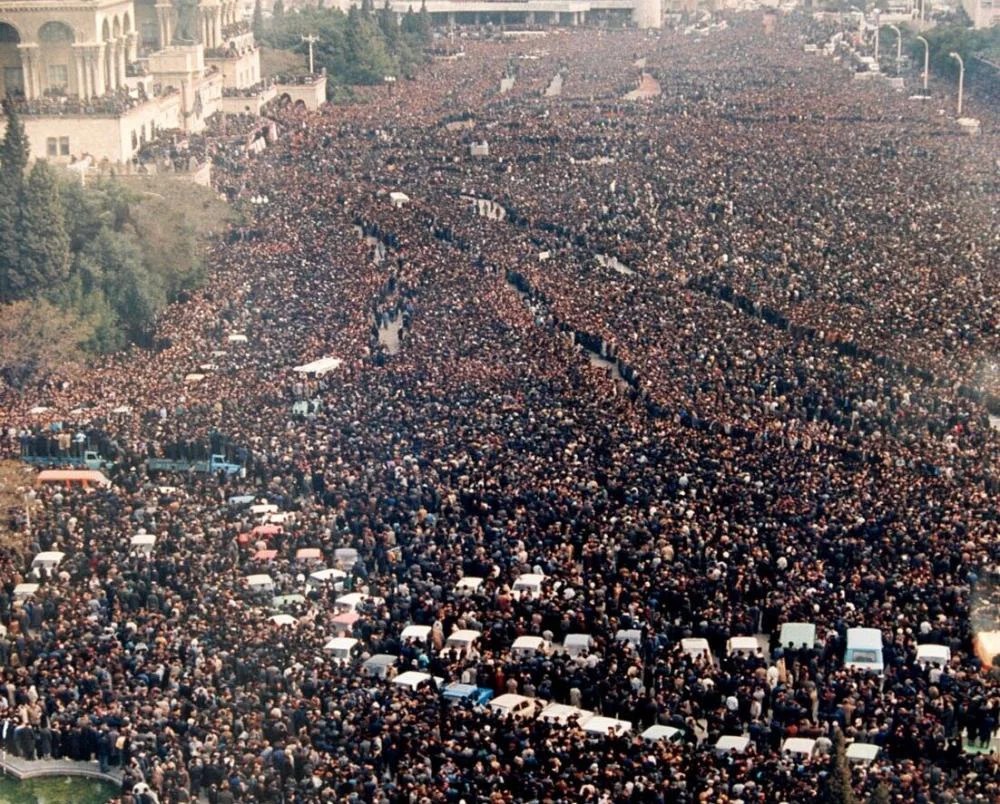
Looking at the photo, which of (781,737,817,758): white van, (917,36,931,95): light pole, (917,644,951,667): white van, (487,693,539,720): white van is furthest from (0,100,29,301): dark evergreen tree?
(917,36,931,95): light pole

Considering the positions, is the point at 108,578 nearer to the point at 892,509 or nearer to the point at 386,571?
the point at 386,571

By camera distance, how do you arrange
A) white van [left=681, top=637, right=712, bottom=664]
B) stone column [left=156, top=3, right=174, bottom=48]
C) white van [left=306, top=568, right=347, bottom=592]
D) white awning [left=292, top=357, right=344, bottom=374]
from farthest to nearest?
1. stone column [left=156, top=3, right=174, bottom=48]
2. white awning [left=292, top=357, right=344, bottom=374]
3. white van [left=306, top=568, right=347, bottom=592]
4. white van [left=681, top=637, right=712, bottom=664]

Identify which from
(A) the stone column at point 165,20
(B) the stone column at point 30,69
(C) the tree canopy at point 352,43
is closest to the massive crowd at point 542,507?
(B) the stone column at point 30,69

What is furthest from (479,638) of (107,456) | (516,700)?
(107,456)

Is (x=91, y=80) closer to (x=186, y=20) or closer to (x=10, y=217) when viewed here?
(x=186, y=20)

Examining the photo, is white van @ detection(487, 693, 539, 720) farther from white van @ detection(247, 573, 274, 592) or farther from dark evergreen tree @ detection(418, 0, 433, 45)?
dark evergreen tree @ detection(418, 0, 433, 45)

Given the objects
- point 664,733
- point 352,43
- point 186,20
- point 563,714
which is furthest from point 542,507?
point 352,43
